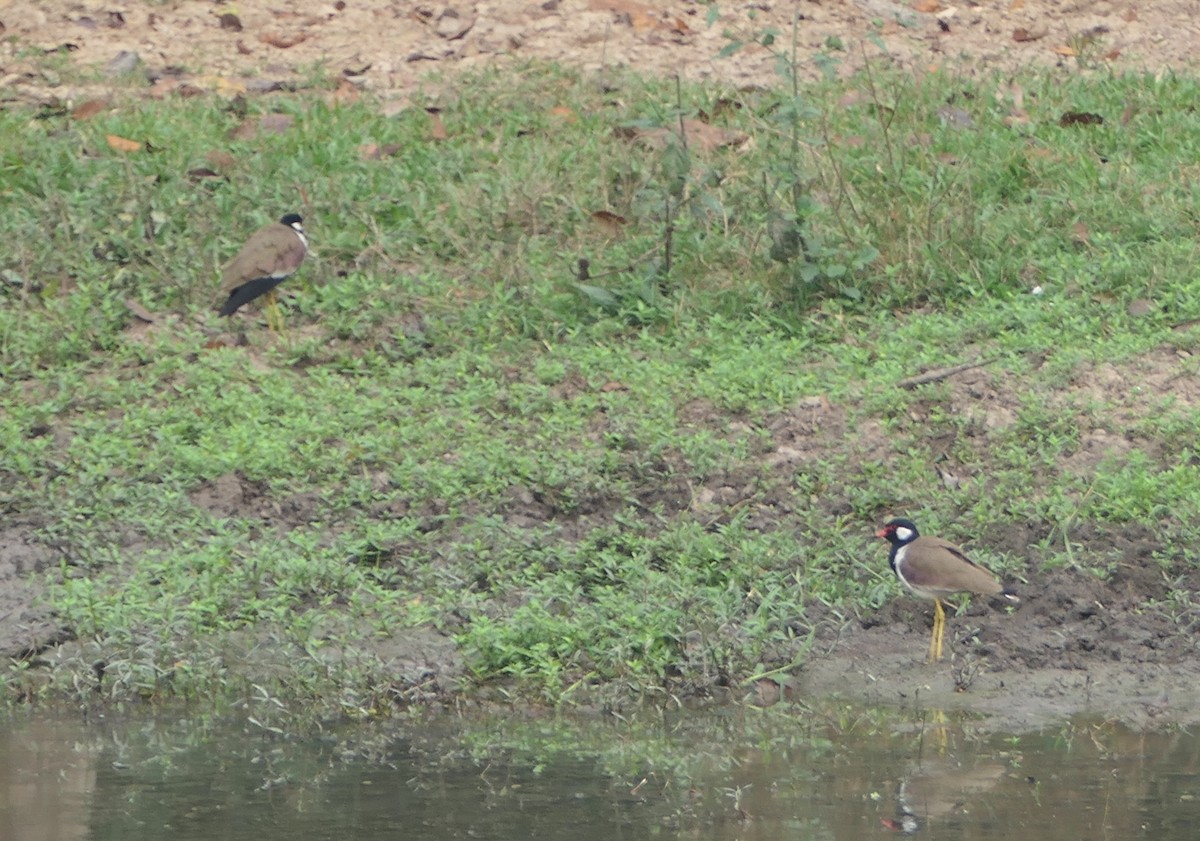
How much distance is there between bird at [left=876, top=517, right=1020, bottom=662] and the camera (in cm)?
589

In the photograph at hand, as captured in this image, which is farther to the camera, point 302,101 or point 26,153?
point 302,101

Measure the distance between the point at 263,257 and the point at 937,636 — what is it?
359 centimetres

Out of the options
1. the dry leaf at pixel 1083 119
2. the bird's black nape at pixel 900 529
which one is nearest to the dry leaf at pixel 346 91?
the dry leaf at pixel 1083 119

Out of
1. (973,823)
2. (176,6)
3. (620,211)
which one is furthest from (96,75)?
(973,823)

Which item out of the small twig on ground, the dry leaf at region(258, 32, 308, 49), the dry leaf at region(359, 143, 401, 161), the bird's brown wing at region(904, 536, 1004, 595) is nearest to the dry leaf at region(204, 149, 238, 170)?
the dry leaf at region(359, 143, 401, 161)

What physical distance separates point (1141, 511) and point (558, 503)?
205 cm

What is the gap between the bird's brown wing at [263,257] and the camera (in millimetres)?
8133

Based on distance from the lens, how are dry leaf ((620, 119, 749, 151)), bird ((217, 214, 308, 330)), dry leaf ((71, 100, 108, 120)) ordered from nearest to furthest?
bird ((217, 214, 308, 330)), dry leaf ((620, 119, 749, 151)), dry leaf ((71, 100, 108, 120))

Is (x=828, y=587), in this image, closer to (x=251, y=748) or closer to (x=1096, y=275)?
(x=251, y=748)

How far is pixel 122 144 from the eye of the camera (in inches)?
366

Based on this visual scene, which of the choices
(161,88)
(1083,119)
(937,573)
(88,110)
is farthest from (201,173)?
(937,573)

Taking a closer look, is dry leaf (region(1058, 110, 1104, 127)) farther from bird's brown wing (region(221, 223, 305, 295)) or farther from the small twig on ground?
bird's brown wing (region(221, 223, 305, 295))

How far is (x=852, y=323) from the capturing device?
8.14m

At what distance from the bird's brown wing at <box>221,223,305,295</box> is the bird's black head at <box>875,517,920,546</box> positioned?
320 cm
